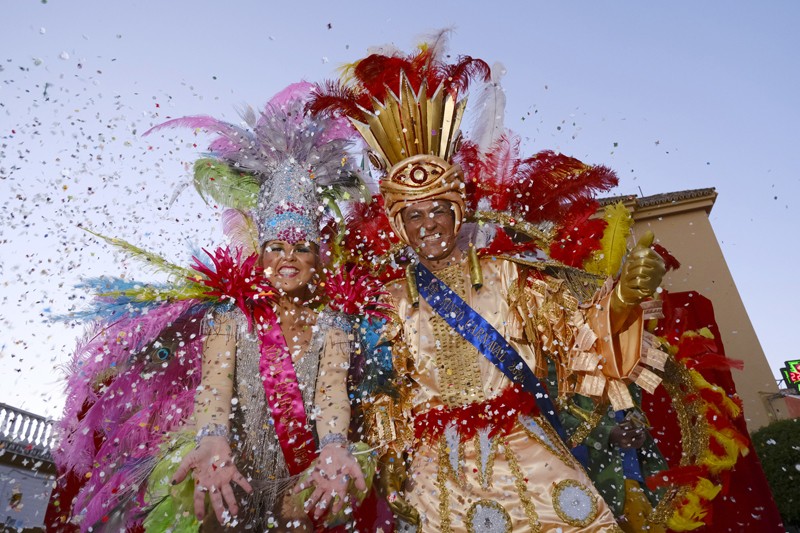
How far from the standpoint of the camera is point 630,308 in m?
2.47

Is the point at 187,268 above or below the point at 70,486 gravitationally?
above

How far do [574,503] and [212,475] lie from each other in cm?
174

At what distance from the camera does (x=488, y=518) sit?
2.47 m

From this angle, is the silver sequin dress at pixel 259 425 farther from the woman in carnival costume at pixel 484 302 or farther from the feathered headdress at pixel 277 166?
the feathered headdress at pixel 277 166

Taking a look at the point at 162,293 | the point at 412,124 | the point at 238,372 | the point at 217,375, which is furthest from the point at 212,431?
the point at 412,124

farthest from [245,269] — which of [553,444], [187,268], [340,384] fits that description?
[553,444]

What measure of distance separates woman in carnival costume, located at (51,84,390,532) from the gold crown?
12.9 inches

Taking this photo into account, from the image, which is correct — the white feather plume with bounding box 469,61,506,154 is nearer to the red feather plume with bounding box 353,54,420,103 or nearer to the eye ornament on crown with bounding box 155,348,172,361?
the red feather plume with bounding box 353,54,420,103

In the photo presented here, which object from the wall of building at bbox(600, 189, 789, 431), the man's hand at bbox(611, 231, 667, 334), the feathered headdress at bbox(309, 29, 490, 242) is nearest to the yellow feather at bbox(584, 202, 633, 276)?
the man's hand at bbox(611, 231, 667, 334)

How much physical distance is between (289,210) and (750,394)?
942cm

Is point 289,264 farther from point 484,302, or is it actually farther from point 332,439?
point 484,302

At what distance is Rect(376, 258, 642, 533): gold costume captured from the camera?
2463mm

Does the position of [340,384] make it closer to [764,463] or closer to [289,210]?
[289,210]

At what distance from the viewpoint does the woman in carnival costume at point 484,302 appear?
2512 millimetres
